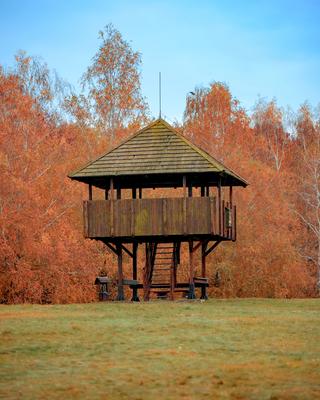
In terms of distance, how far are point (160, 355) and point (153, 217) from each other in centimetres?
1664

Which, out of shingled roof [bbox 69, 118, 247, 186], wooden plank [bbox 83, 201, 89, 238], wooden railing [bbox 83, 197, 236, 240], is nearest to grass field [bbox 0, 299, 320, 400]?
wooden railing [bbox 83, 197, 236, 240]

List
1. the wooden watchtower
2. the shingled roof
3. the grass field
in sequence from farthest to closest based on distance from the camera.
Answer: the wooden watchtower → the shingled roof → the grass field

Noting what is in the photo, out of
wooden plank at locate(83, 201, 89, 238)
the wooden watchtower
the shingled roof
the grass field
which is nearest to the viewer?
the grass field

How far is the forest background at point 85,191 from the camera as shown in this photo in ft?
136

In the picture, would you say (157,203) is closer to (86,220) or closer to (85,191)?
(86,220)

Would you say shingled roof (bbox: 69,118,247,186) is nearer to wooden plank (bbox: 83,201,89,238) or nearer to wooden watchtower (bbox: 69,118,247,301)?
wooden watchtower (bbox: 69,118,247,301)

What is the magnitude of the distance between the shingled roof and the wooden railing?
115 cm

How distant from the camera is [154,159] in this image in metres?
32.5

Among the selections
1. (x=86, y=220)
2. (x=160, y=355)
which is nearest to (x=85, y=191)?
(x=86, y=220)

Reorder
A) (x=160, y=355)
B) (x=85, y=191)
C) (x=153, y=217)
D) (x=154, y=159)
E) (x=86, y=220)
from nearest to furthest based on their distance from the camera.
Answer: (x=160, y=355) < (x=153, y=217) < (x=154, y=159) < (x=86, y=220) < (x=85, y=191)

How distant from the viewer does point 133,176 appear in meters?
32.4

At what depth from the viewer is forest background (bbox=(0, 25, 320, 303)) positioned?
4138 cm

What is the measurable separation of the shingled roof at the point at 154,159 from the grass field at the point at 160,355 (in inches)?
298

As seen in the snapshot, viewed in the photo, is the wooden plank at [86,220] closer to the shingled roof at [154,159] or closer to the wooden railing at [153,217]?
the wooden railing at [153,217]
